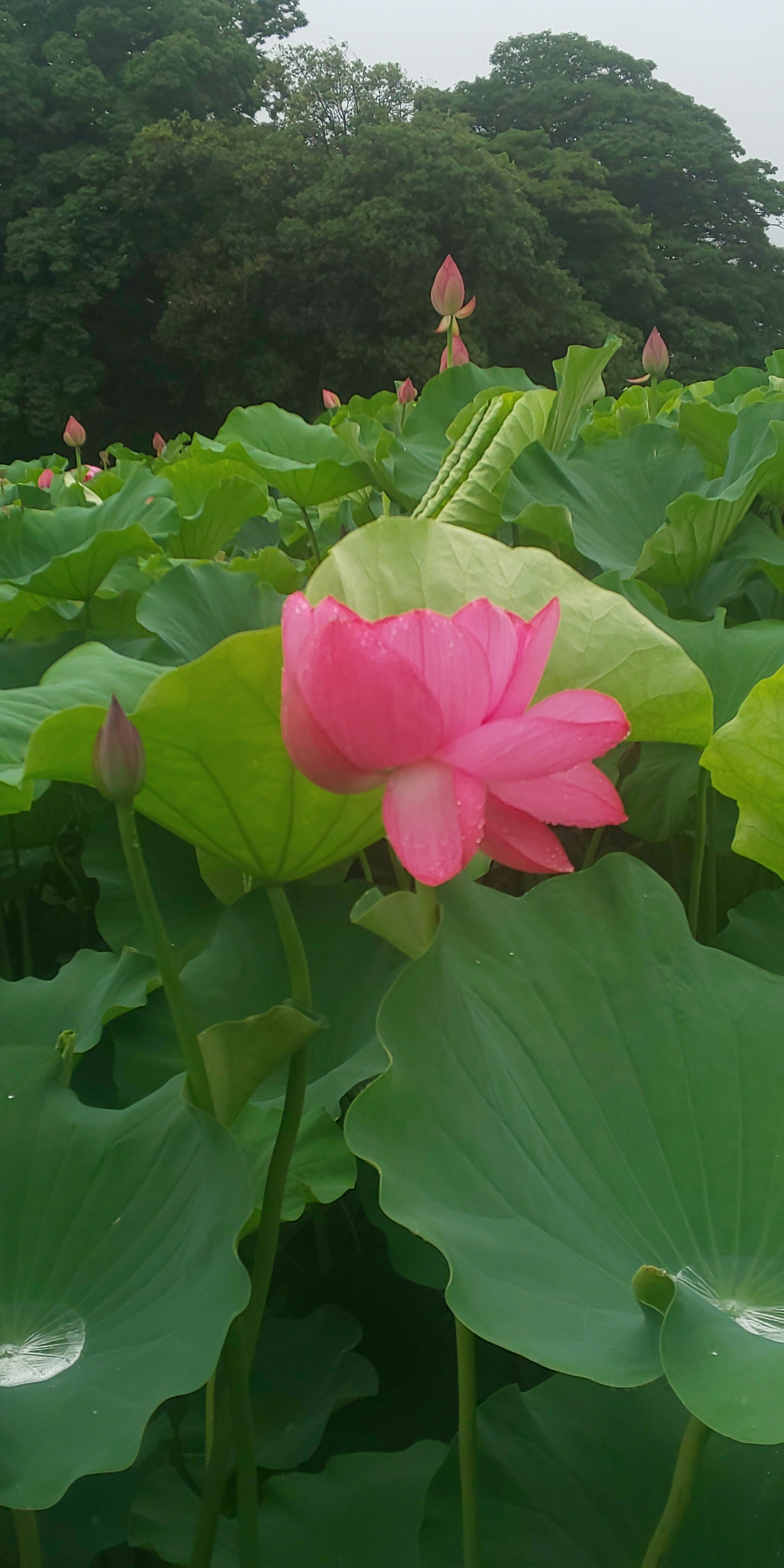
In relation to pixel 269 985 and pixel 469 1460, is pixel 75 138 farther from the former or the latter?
pixel 469 1460

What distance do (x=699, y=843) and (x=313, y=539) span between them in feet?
2.42

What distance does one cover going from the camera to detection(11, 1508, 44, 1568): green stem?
39 cm

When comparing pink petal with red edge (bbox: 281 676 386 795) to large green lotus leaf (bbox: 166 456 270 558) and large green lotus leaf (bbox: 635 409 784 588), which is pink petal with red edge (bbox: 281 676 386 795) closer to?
large green lotus leaf (bbox: 635 409 784 588)

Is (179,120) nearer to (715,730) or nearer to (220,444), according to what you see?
(220,444)

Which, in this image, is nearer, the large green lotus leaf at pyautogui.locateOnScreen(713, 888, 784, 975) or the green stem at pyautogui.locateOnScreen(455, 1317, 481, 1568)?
the green stem at pyautogui.locateOnScreen(455, 1317, 481, 1568)

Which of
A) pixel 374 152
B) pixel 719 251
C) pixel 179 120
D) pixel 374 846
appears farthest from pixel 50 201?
pixel 374 846

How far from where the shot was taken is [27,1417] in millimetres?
345

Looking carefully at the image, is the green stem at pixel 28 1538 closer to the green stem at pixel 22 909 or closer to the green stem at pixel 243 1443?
the green stem at pixel 243 1443

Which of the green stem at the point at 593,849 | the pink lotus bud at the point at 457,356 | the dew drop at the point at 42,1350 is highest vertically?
the pink lotus bud at the point at 457,356

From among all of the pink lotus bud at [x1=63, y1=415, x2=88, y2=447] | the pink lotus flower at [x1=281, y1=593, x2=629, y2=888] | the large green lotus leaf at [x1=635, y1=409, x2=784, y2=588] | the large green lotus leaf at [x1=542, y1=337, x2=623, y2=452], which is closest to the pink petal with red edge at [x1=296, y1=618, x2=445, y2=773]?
the pink lotus flower at [x1=281, y1=593, x2=629, y2=888]

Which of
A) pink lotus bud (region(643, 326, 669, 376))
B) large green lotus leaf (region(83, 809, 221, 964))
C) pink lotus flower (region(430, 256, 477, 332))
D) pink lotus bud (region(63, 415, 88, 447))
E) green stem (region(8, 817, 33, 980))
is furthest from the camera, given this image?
pink lotus bud (region(63, 415, 88, 447))

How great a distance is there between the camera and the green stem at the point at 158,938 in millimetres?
317

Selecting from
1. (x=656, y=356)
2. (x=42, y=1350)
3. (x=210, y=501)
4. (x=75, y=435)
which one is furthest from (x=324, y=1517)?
(x=75, y=435)

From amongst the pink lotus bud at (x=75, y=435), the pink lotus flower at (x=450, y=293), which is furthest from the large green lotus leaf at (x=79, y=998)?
the pink lotus bud at (x=75, y=435)
